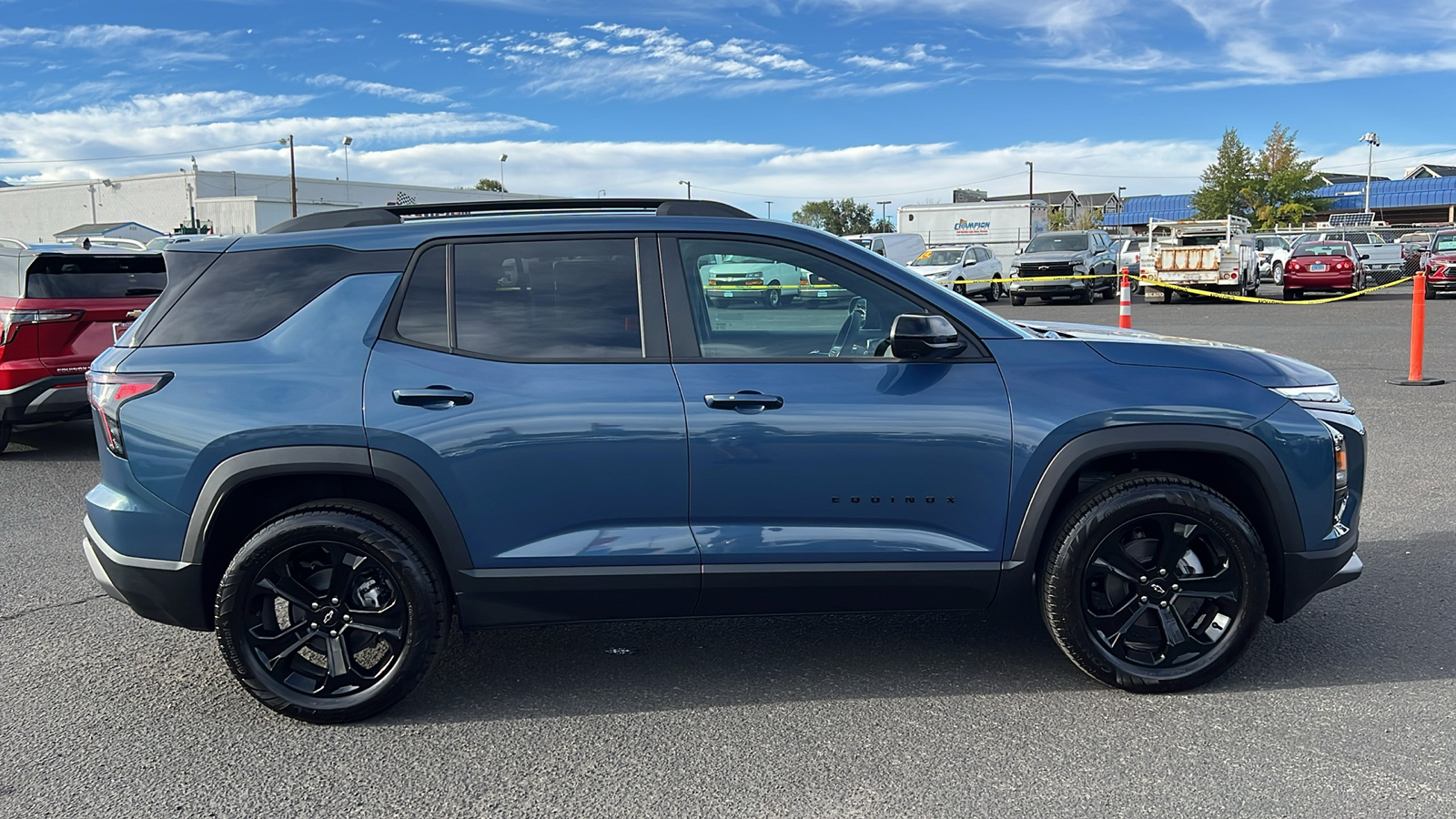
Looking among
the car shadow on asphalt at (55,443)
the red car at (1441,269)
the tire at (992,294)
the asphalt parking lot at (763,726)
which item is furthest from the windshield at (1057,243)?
the asphalt parking lot at (763,726)

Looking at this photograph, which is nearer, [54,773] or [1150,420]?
[54,773]

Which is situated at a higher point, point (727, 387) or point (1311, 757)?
point (727, 387)

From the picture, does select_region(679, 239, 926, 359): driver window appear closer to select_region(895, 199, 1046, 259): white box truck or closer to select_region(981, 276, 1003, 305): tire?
select_region(981, 276, 1003, 305): tire

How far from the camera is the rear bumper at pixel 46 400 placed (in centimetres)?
824

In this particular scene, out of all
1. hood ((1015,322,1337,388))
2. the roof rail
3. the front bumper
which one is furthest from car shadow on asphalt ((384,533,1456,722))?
the roof rail

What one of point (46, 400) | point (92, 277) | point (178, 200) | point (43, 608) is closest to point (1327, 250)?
point (92, 277)

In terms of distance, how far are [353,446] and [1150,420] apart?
266 cm

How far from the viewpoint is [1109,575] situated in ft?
12.4

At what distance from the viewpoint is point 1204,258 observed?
84.0 ft

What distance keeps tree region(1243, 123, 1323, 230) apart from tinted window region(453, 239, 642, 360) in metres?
65.8

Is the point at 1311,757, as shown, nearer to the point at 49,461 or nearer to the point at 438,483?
the point at 438,483

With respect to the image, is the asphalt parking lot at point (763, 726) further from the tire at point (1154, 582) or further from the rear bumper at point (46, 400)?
the rear bumper at point (46, 400)

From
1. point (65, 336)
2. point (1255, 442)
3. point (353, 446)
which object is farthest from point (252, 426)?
point (65, 336)

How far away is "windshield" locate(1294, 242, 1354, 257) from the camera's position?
28.4 metres
